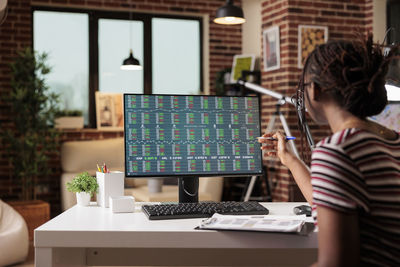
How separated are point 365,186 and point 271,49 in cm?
418

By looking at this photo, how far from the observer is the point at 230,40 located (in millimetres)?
6805

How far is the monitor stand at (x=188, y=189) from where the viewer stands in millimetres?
2133

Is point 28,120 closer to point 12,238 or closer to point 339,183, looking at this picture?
point 12,238

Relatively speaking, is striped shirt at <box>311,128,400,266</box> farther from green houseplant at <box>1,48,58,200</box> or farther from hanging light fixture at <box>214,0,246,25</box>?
green houseplant at <box>1,48,58,200</box>

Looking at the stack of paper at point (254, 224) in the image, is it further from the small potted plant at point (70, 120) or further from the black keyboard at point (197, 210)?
the small potted plant at point (70, 120)

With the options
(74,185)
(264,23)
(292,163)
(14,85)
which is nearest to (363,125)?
(292,163)

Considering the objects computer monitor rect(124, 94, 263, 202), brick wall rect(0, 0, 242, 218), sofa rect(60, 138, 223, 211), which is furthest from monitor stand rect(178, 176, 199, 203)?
brick wall rect(0, 0, 242, 218)

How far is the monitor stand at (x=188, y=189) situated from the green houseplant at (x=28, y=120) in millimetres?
3546

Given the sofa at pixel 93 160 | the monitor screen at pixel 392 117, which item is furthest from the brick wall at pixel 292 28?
the sofa at pixel 93 160

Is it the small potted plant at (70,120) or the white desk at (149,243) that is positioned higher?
the small potted plant at (70,120)

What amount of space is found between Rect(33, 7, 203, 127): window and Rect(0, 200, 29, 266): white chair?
87.5 inches

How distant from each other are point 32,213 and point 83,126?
1530mm

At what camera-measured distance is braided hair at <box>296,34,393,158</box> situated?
131cm

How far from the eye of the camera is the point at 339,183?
121 centimetres
